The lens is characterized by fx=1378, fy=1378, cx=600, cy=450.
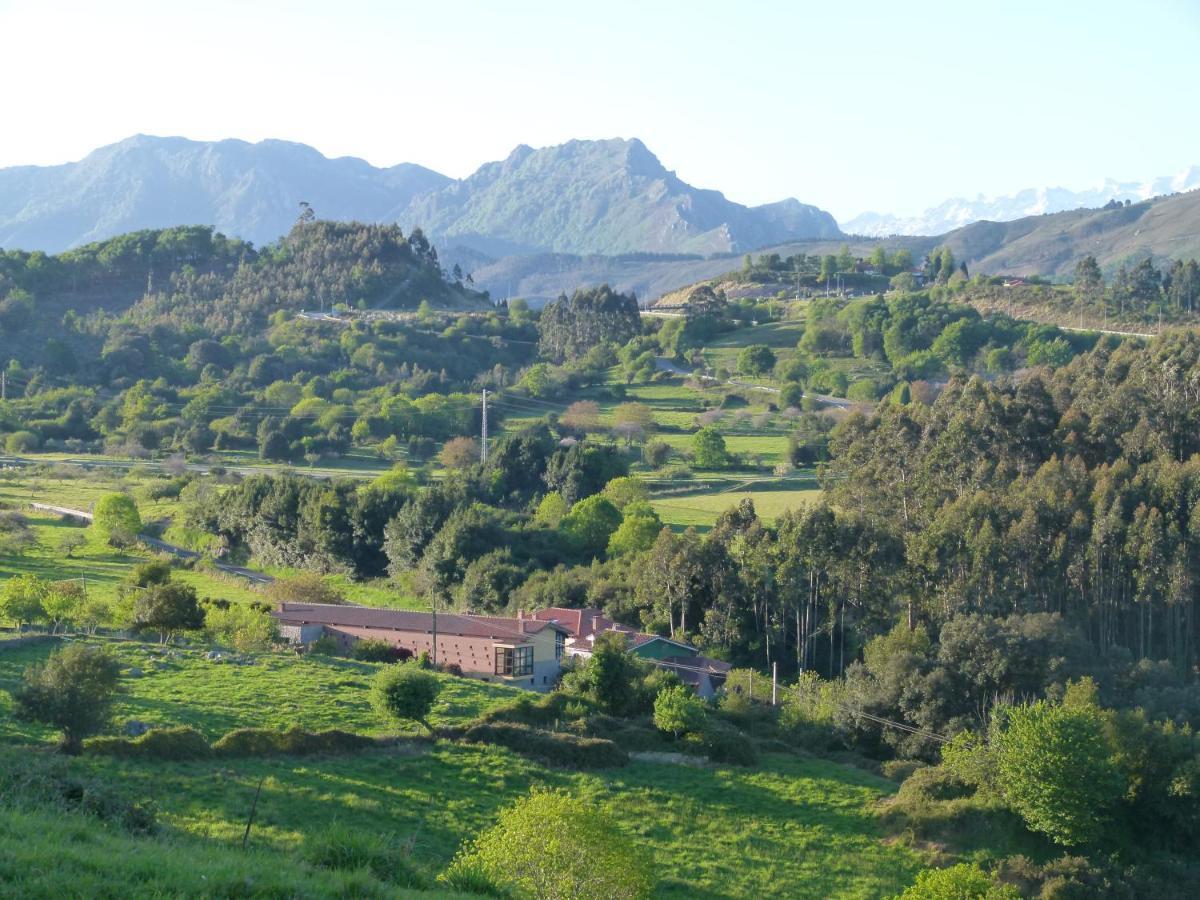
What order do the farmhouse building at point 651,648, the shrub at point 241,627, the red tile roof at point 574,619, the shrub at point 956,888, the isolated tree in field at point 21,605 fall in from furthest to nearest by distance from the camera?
the red tile roof at point 574,619
the farmhouse building at point 651,648
the shrub at point 241,627
the isolated tree in field at point 21,605
the shrub at point 956,888

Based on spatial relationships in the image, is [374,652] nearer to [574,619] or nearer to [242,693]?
[574,619]

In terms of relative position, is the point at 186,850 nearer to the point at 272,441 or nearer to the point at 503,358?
the point at 272,441

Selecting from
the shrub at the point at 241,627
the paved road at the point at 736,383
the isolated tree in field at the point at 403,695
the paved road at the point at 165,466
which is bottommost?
the shrub at the point at 241,627

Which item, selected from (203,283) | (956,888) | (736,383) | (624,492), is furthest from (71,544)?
(203,283)

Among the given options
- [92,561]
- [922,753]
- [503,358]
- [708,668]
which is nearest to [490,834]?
[922,753]

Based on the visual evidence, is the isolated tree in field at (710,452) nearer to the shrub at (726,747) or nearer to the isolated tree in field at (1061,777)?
the shrub at (726,747)

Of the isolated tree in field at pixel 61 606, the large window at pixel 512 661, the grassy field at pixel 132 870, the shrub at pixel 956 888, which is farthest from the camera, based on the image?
the large window at pixel 512 661

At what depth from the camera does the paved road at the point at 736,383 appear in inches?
2794

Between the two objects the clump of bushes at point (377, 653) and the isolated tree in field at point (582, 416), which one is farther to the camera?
the isolated tree in field at point (582, 416)

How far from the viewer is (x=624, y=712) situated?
2717cm

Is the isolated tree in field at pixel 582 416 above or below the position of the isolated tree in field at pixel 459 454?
above

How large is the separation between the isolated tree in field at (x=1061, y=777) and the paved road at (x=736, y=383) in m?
46.5

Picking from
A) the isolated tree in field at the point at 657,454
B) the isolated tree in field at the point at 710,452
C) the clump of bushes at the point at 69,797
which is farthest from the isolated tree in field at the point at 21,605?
the isolated tree in field at the point at 710,452

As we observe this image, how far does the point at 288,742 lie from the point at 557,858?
746 centimetres
